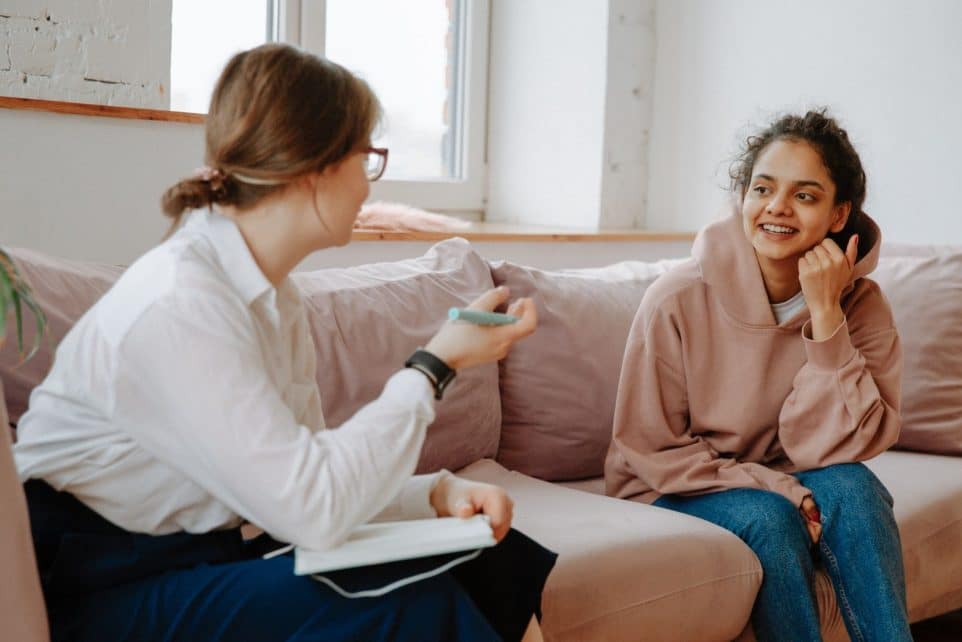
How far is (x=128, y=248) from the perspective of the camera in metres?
2.13

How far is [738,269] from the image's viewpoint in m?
2.03

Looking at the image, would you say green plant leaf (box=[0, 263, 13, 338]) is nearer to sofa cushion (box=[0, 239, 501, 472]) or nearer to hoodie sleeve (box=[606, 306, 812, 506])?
sofa cushion (box=[0, 239, 501, 472])

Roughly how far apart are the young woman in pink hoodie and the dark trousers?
2.63 ft

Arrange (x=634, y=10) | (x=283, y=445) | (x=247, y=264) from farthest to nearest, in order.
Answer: (x=634, y=10) < (x=247, y=264) < (x=283, y=445)

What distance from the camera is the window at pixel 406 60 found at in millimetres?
3020

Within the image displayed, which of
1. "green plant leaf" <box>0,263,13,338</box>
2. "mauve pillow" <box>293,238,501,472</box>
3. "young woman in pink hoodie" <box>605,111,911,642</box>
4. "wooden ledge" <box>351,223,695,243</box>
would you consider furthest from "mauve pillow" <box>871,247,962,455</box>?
"green plant leaf" <box>0,263,13,338</box>

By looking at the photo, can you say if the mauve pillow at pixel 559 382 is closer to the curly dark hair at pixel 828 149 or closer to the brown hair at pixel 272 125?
the curly dark hair at pixel 828 149

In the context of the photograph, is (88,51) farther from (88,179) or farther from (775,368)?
(775,368)

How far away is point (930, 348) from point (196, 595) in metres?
1.86

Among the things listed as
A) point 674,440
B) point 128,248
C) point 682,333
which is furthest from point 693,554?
point 128,248

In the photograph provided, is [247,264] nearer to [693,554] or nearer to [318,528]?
[318,528]

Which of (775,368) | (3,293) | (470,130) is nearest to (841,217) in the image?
(775,368)

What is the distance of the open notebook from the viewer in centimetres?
109

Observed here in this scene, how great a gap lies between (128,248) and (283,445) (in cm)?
118
